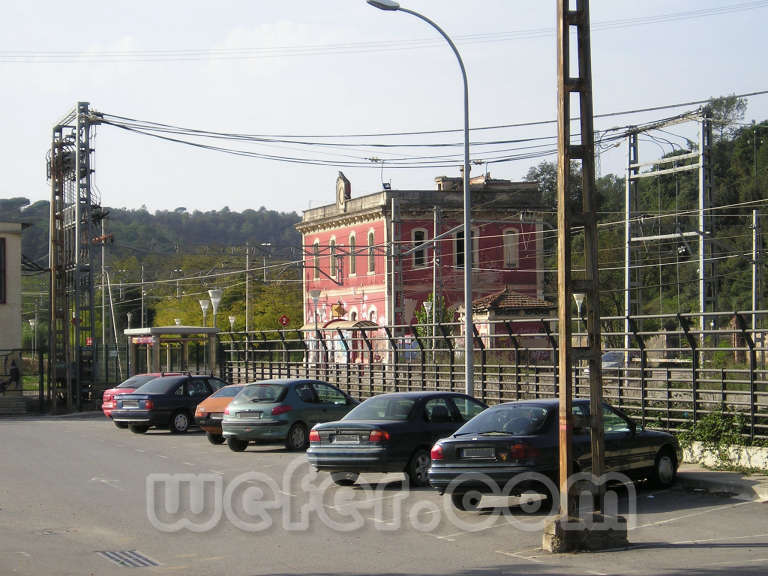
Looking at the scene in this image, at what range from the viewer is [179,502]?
49.5 feet

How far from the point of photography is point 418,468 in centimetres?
1644

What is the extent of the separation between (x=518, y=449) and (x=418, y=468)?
3286 mm

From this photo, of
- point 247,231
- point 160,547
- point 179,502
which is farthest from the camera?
point 247,231

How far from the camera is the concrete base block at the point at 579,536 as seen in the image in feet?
36.7

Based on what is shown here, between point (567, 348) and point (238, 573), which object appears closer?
point (238, 573)

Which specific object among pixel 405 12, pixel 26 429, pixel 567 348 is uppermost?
pixel 405 12

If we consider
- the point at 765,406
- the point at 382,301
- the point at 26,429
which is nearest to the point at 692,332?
the point at 765,406

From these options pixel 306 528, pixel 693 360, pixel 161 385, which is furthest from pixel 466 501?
pixel 161 385

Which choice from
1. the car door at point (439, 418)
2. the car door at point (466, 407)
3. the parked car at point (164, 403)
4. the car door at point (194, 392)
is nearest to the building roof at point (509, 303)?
the car door at point (194, 392)

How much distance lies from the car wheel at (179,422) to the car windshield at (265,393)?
6.39 m

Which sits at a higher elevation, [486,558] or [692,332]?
[692,332]

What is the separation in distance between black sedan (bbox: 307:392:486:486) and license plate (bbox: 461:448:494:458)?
251cm

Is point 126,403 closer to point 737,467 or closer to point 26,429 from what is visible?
point 26,429

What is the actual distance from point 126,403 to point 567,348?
19204 mm
